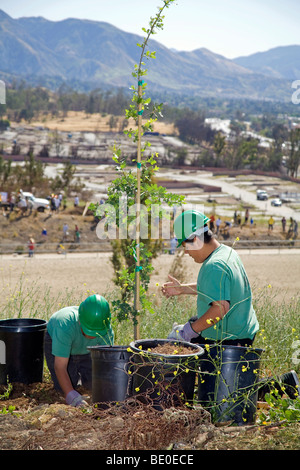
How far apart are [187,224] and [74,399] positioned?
1.62 meters

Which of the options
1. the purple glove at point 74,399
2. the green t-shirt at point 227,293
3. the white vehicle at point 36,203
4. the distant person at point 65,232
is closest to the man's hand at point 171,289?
the green t-shirt at point 227,293

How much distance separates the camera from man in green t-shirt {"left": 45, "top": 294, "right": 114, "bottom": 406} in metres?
4.30

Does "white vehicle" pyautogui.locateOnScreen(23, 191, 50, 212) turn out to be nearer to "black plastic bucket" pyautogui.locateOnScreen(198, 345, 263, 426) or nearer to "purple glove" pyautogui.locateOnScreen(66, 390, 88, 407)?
"purple glove" pyautogui.locateOnScreen(66, 390, 88, 407)

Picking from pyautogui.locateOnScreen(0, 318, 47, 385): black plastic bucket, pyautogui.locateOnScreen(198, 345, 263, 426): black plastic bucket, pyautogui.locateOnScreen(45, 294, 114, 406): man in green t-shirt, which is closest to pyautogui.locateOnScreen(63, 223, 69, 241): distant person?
pyautogui.locateOnScreen(0, 318, 47, 385): black plastic bucket

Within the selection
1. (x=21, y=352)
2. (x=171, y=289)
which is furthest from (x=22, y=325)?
(x=171, y=289)

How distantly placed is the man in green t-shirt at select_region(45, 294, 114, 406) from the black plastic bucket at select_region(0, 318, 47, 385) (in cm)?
19

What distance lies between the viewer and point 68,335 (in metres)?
4.46

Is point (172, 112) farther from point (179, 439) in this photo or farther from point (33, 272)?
point (179, 439)

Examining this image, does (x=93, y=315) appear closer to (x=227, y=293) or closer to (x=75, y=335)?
(x=75, y=335)

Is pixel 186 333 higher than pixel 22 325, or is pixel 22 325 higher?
pixel 186 333

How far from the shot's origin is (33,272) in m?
21.2

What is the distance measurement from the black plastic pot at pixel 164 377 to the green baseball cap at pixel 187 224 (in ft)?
2.61

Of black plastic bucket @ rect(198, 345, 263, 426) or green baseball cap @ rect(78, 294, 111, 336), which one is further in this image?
green baseball cap @ rect(78, 294, 111, 336)
